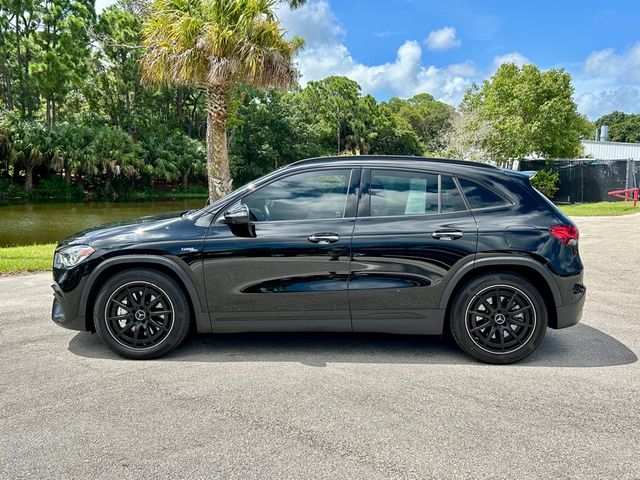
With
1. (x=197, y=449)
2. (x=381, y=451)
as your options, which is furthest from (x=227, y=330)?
(x=381, y=451)

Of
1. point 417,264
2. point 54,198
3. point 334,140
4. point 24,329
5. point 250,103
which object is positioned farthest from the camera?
point 334,140

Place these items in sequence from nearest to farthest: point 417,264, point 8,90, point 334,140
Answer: point 417,264
point 8,90
point 334,140

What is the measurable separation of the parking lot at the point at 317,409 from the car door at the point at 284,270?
39 centimetres

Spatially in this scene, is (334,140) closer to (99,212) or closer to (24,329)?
(99,212)

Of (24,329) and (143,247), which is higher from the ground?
(143,247)

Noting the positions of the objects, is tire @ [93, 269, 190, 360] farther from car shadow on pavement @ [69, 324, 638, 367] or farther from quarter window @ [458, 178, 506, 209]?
quarter window @ [458, 178, 506, 209]

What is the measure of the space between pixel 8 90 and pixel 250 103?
18.1 metres

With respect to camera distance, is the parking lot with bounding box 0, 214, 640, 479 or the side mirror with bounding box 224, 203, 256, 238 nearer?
the parking lot with bounding box 0, 214, 640, 479

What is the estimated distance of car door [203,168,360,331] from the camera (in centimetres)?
417

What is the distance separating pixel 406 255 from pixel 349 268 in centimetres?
50

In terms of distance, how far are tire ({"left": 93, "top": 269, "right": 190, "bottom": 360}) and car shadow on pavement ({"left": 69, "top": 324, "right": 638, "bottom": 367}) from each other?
7.4 inches

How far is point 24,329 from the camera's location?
514cm

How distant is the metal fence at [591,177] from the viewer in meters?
23.5

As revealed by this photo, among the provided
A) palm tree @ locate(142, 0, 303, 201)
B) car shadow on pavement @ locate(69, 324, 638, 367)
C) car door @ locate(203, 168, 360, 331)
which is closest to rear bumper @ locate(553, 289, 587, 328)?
car shadow on pavement @ locate(69, 324, 638, 367)
